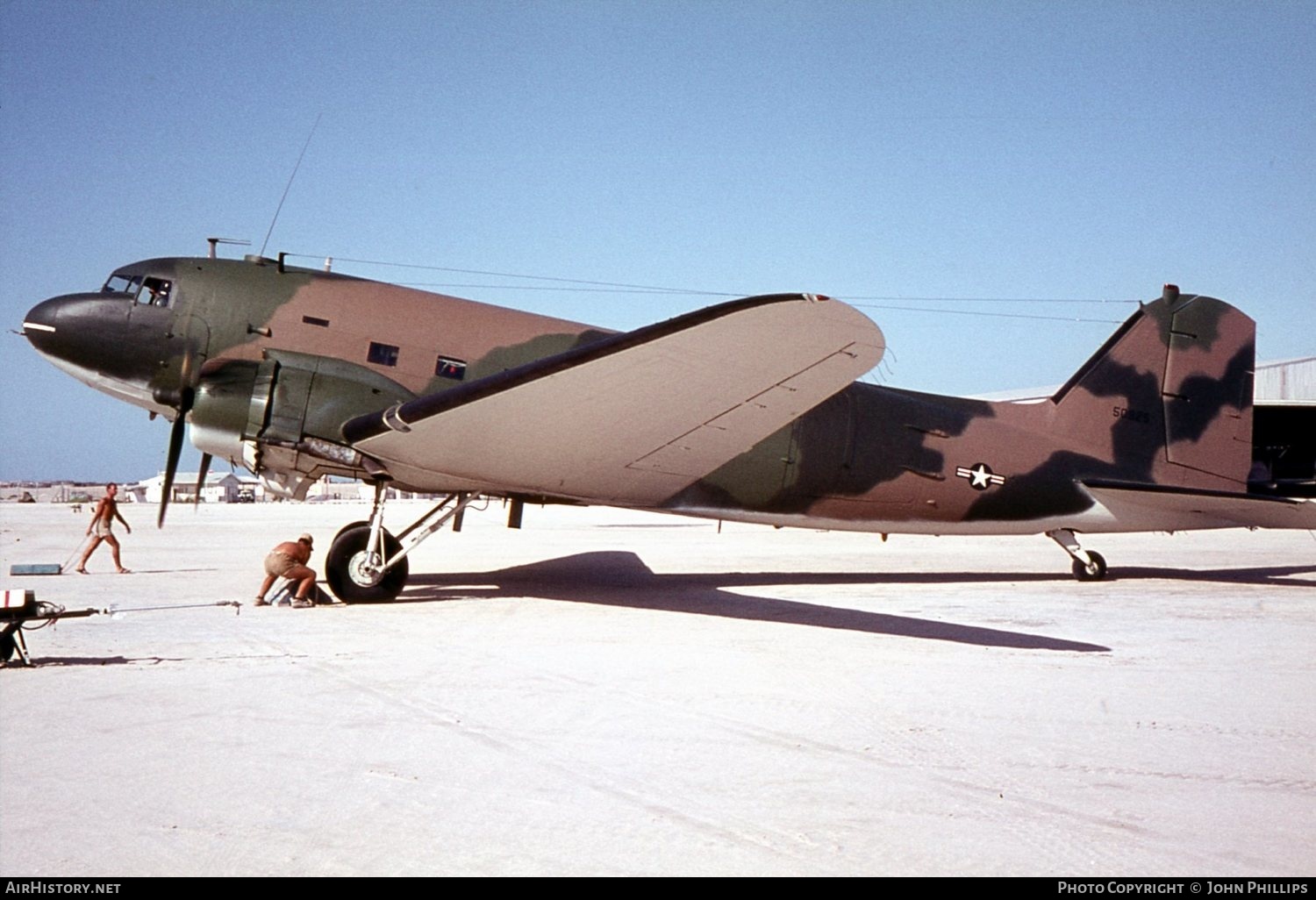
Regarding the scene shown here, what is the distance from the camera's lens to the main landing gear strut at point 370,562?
11.1 metres

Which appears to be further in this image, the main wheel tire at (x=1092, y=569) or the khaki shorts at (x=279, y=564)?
the main wheel tire at (x=1092, y=569)

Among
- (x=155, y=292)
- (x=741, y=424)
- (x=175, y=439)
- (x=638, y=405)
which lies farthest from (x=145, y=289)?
(x=741, y=424)

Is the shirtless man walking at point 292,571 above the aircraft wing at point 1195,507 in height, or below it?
below

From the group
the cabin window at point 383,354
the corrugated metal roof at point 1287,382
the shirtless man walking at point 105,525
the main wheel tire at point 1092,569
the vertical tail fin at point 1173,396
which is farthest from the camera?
the corrugated metal roof at point 1287,382

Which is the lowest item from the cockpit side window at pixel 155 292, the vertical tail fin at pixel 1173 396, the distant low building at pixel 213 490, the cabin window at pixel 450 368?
the distant low building at pixel 213 490

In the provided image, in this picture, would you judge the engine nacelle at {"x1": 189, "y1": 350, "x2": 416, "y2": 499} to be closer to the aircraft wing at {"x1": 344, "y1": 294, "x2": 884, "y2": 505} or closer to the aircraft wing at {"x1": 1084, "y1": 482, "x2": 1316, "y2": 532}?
the aircraft wing at {"x1": 344, "y1": 294, "x2": 884, "y2": 505}

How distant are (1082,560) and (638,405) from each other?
9439 mm

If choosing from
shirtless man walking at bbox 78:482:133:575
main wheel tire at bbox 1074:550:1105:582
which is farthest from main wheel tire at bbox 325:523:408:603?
main wheel tire at bbox 1074:550:1105:582

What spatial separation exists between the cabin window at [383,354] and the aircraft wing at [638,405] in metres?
1.44

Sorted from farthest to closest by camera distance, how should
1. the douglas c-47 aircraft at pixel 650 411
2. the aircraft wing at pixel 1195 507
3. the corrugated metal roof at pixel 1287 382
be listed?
the corrugated metal roof at pixel 1287 382 → the aircraft wing at pixel 1195 507 → the douglas c-47 aircraft at pixel 650 411

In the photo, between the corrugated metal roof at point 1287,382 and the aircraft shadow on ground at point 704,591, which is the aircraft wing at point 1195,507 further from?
the corrugated metal roof at point 1287,382

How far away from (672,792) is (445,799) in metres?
1.02

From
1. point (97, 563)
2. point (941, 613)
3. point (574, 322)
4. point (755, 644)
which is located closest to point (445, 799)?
point (755, 644)

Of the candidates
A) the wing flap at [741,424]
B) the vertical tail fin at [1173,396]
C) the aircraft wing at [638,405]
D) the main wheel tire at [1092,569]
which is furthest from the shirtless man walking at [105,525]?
the vertical tail fin at [1173,396]
